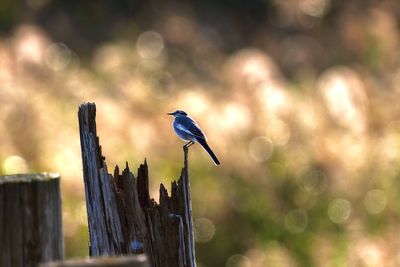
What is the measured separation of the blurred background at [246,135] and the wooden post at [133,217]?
15.6 ft

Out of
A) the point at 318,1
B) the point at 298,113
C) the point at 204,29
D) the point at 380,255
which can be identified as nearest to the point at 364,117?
the point at 298,113

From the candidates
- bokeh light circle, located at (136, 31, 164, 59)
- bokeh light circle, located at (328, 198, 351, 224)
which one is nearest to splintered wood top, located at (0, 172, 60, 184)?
bokeh light circle, located at (328, 198, 351, 224)

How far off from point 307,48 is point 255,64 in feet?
12.4

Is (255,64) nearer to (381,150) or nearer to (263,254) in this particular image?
(381,150)

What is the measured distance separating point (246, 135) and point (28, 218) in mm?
7743

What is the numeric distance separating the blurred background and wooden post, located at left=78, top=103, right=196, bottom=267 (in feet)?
15.6

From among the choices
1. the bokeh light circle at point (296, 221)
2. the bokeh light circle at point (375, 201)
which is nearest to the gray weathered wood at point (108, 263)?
the bokeh light circle at point (296, 221)

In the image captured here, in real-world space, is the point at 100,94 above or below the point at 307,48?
below

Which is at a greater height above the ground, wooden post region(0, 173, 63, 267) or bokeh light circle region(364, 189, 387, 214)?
bokeh light circle region(364, 189, 387, 214)

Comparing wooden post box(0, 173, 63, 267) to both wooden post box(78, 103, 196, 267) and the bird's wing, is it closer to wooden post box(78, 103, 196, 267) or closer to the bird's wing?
wooden post box(78, 103, 196, 267)

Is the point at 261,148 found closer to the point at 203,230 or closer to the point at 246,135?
the point at 246,135

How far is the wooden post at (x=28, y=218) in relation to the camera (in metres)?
2.41

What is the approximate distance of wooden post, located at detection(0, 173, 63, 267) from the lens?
94.9 inches

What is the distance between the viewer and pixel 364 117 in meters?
10.6
